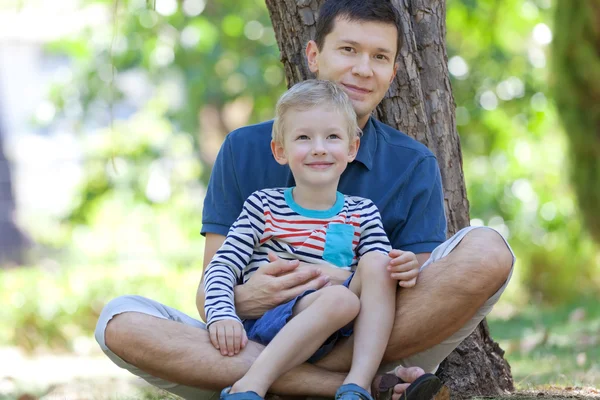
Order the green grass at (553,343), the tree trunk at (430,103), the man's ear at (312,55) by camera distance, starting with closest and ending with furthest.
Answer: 1. the man's ear at (312,55)
2. the tree trunk at (430,103)
3. the green grass at (553,343)

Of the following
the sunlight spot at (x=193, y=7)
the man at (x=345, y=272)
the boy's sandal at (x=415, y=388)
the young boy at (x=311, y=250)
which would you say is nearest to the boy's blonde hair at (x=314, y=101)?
the young boy at (x=311, y=250)

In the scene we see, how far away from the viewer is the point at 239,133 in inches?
120

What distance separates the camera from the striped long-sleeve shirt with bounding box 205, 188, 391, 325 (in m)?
2.68

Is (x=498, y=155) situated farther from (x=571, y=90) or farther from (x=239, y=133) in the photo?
(x=239, y=133)

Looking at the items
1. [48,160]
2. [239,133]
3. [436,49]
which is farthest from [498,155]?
[48,160]

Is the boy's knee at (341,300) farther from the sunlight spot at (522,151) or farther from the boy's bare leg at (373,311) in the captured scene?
the sunlight spot at (522,151)

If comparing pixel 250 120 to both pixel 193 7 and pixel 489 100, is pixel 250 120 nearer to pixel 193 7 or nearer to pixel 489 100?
pixel 193 7

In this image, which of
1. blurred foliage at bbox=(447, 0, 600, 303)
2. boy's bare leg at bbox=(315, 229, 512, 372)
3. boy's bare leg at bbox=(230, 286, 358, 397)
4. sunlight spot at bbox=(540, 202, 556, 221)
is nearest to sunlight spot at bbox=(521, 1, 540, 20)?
blurred foliage at bbox=(447, 0, 600, 303)

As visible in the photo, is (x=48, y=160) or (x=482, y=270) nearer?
(x=482, y=270)

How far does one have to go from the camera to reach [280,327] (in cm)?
257

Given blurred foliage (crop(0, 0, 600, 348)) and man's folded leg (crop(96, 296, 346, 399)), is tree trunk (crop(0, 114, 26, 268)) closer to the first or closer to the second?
blurred foliage (crop(0, 0, 600, 348))

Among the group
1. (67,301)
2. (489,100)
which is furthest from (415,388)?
(67,301)

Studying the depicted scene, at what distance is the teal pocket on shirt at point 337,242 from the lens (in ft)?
8.81

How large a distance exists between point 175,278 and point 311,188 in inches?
223
